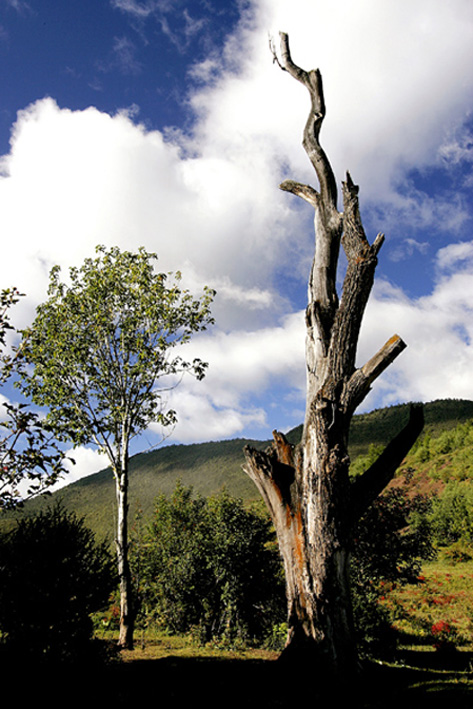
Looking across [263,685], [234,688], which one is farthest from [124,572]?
[263,685]

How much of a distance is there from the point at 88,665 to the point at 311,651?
12.5ft

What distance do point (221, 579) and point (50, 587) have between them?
8712mm

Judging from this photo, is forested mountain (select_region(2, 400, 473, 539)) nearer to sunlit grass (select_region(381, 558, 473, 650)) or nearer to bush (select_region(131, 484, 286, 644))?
sunlit grass (select_region(381, 558, 473, 650))

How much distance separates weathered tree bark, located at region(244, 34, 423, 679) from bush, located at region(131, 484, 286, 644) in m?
8.92

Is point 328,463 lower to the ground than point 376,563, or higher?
higher

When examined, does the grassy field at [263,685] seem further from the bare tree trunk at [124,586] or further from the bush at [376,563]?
the bush at [376,563]

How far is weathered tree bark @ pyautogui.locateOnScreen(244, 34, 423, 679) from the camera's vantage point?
5492mm

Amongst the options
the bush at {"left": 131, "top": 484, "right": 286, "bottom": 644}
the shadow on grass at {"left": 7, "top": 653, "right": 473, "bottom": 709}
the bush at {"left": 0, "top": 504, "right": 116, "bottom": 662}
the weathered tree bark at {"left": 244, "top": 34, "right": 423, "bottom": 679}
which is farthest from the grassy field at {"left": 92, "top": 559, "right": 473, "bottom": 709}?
the bush at {"left": 131, "top": 484, "right": 286, "bottom": 644}

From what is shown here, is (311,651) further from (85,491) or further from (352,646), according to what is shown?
(85,491)

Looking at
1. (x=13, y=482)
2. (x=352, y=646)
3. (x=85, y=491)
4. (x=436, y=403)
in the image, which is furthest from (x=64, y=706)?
(x=436, y=403)

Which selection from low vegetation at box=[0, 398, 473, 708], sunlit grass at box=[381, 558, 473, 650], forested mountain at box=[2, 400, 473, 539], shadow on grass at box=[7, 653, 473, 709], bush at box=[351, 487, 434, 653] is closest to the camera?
shadow on grass at box=[7, 653, 473, 709]

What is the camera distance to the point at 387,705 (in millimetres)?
5070

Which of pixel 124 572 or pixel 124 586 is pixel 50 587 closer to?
pixel 124 572

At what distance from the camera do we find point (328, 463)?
595cm
